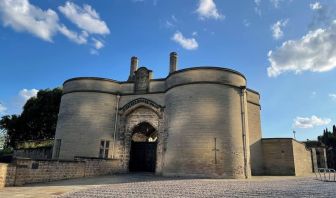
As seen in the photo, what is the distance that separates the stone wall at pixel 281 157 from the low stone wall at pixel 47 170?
12283 mm

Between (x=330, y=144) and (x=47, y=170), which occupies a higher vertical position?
(x=330, y=144)

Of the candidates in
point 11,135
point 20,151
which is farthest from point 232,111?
point 11,135

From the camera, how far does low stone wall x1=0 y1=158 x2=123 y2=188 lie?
10.7 meters

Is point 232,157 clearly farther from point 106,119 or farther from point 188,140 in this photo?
point 106,119

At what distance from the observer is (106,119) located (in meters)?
20.1

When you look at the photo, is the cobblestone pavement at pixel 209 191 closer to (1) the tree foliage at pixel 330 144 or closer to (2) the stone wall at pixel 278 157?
(2) the stone wall at pixel 278 157

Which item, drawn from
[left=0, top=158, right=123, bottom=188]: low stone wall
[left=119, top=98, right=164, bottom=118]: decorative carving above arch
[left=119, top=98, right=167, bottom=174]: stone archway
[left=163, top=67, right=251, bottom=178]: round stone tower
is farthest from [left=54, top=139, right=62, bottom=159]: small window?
[left=163, top=67, right=251, bottom=178]: round stone tower

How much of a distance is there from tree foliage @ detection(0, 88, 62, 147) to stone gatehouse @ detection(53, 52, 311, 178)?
1367 centimetres

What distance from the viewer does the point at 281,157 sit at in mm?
21016

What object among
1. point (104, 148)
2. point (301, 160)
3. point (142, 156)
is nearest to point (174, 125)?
point (142, 156)

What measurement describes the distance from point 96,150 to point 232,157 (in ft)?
30.7

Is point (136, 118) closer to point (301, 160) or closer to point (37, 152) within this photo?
point (37, 152)

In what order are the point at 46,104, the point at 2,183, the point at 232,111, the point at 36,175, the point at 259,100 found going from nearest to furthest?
the point at 2,183 → the point at 36,175 → the point at 232,111 → the point at 259,100 → the point at 46,104

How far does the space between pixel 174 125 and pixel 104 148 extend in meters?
5.74
